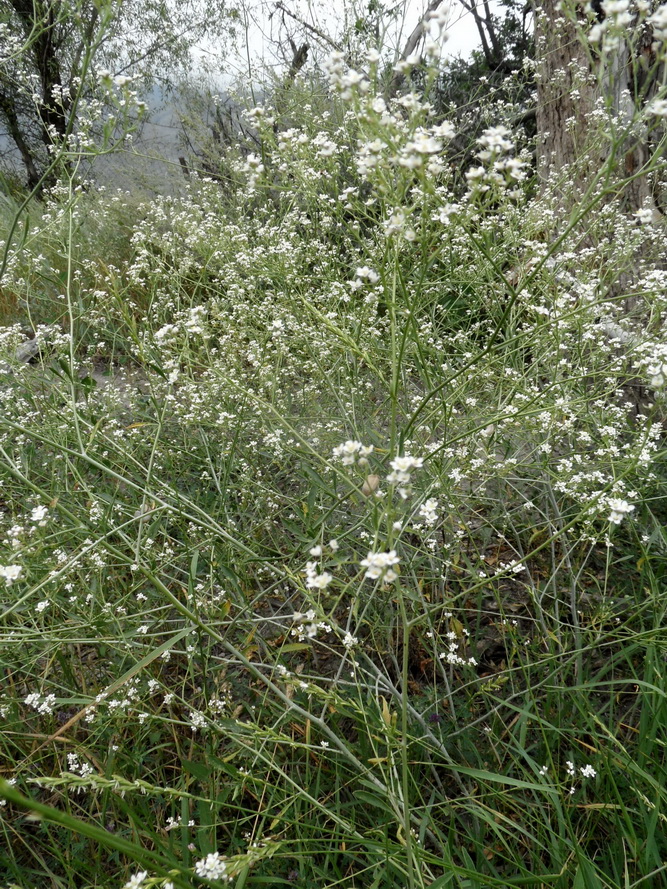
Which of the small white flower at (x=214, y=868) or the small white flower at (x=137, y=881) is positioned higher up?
the small white flower at (x=137, y=881)

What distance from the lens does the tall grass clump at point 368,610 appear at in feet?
4.01

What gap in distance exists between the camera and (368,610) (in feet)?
6.85

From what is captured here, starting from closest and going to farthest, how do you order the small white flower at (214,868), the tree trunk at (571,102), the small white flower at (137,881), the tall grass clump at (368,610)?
the small white flower at (137,881)
the small white flower at (214,868)
the tall grass clump at (368,610)
the tree trunk at (571,102)

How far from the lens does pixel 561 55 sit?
3.33m

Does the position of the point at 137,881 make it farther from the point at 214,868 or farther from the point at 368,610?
the point at 368,610

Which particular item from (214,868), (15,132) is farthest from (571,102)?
(15,132)

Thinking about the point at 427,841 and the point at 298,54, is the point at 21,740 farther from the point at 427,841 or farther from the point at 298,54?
the point at 298,54

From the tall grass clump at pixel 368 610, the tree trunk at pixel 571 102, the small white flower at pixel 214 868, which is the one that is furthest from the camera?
the tree trunk at pixel 571 102

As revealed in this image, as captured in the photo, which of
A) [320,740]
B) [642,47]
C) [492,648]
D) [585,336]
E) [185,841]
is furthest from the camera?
[642,47]

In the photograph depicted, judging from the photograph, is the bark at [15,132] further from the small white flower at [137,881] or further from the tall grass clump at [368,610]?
the small white flower at [137,881]

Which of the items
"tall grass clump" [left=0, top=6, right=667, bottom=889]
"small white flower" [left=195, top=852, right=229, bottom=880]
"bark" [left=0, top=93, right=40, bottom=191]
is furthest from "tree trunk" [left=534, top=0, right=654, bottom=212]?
"bark" [left=0, top=93, right=40, bottom=191]

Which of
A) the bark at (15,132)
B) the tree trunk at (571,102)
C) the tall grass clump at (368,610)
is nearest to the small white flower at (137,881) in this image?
the tall grass clump at (368,610)

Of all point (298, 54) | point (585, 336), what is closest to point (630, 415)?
point (585, 336)

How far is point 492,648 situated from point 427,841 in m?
0.71
